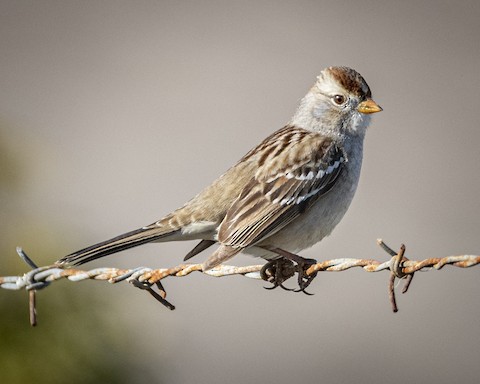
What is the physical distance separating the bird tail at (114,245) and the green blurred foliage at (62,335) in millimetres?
1478

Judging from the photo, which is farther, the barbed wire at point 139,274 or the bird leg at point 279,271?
the bird leg at point 279,271

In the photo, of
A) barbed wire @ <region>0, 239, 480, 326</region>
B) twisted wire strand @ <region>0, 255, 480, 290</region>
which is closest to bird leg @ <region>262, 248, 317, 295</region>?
barbed wire @ <region>0, 239, 480, 326</region>

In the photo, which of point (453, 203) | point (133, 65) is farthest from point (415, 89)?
point (133, 65)

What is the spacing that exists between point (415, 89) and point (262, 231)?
10.8m

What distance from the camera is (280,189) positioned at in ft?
19.1

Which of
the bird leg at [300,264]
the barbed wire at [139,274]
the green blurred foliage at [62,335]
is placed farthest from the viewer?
the green blurred foliage at [62,335]

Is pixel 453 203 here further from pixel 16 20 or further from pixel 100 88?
Answer: pixel 16 20

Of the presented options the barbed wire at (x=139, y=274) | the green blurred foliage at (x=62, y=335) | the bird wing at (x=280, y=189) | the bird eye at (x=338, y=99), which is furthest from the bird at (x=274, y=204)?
the green blurred foliage at (x=62, y=335)

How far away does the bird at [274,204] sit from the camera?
5645mm

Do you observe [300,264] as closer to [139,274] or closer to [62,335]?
[139,274]

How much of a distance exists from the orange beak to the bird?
1 centimetres

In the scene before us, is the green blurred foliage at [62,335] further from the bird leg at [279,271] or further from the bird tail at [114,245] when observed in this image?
the bird leg at [279,271]

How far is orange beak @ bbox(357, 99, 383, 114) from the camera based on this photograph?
6.21 meters

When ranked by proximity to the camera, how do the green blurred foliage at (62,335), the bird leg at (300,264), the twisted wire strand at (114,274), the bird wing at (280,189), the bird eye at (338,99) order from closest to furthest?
the twisted wire strand at (114,274) < the bird leg at (300,264) < the bird wing at (280,189) < the bird eye at (338,99) < the green blurred foliage at (62,335)
